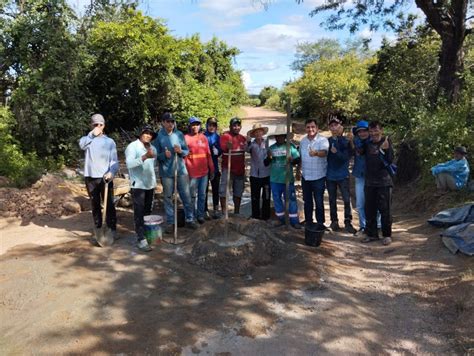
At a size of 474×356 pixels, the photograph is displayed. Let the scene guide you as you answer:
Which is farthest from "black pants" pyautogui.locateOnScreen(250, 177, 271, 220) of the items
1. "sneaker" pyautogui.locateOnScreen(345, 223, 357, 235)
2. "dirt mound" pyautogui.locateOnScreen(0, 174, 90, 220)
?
"dirt mound" pyautogui.locateOnScreen(0, 174, 90, 220)

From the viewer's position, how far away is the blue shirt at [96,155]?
551cm

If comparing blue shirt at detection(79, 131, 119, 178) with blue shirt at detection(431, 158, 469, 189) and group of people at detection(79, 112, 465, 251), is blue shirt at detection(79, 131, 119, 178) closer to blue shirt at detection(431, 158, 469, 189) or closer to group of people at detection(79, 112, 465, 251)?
group of people at detection(79, 112, 465, 251)

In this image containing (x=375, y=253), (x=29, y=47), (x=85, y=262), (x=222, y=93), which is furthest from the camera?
(x=222, y=93)

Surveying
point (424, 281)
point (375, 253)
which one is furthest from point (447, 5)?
point (424, 281)

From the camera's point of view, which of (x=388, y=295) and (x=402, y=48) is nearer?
(x=388, y=295)

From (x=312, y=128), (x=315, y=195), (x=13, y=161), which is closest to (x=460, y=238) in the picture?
(x=315, y=195)

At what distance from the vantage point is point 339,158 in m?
5.90

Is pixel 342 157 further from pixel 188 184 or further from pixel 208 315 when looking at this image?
pixel 208 315

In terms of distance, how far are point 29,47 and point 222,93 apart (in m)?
10.0

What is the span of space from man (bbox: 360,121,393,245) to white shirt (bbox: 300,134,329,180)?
53 centimetres

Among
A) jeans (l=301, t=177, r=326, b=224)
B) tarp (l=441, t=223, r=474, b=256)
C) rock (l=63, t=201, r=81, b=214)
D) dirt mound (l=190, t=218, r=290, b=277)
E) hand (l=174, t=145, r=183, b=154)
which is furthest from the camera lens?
rock (l=63, t=201, r=81, b=214)

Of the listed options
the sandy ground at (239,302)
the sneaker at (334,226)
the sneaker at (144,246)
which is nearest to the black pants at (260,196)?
the sandy ground at (239,302)

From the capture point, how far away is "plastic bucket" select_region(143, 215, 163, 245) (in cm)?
557

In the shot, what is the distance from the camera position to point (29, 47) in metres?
10.5
